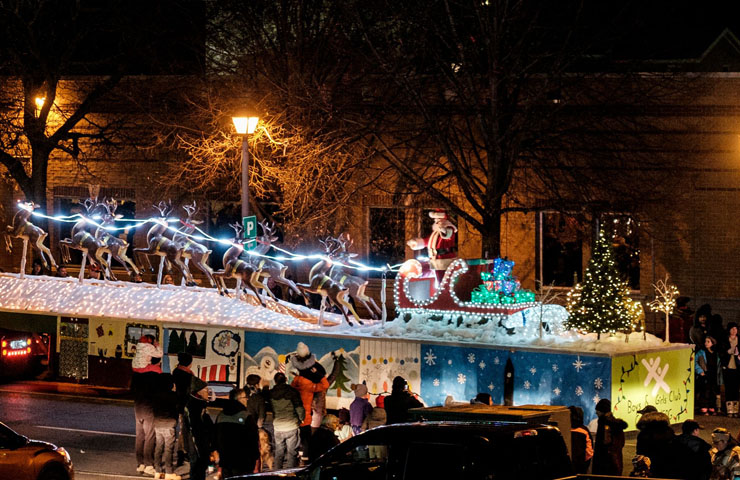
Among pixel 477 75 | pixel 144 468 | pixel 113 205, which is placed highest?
pixel 477 75

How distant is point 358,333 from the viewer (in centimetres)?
2202

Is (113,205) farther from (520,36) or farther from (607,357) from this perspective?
(607,357)

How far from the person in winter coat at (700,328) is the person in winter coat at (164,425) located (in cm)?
1025

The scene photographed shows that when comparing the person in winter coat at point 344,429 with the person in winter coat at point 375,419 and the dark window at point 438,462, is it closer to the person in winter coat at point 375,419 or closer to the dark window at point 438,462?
the person in winter coat at point 375,419

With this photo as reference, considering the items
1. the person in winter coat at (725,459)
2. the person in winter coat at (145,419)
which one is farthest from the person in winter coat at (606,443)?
the person in winter coat at (145,419)

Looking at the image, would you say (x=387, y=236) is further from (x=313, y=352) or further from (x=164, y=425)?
(x=164, y=425)

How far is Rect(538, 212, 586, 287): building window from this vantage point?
32.0m

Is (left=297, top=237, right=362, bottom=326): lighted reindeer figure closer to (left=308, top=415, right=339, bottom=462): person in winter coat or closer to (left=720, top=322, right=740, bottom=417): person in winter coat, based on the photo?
(left=720, top=322, right=740, bottom=417): person in winter coat

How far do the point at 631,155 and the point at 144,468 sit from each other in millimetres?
17025

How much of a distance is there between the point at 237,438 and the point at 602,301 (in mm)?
7907

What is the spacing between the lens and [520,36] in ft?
85.6

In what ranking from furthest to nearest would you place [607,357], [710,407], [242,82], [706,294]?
[242,82]
[706,294]
[710,407]
[607,357]

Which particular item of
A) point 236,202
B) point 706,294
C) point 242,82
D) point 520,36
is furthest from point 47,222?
point 706,294

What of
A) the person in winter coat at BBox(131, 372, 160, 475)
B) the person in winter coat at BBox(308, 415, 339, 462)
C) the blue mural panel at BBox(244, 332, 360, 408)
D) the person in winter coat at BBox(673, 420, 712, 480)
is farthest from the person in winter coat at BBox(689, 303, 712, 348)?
the person in winter coat at BBox(131, 372, 160, 475)
